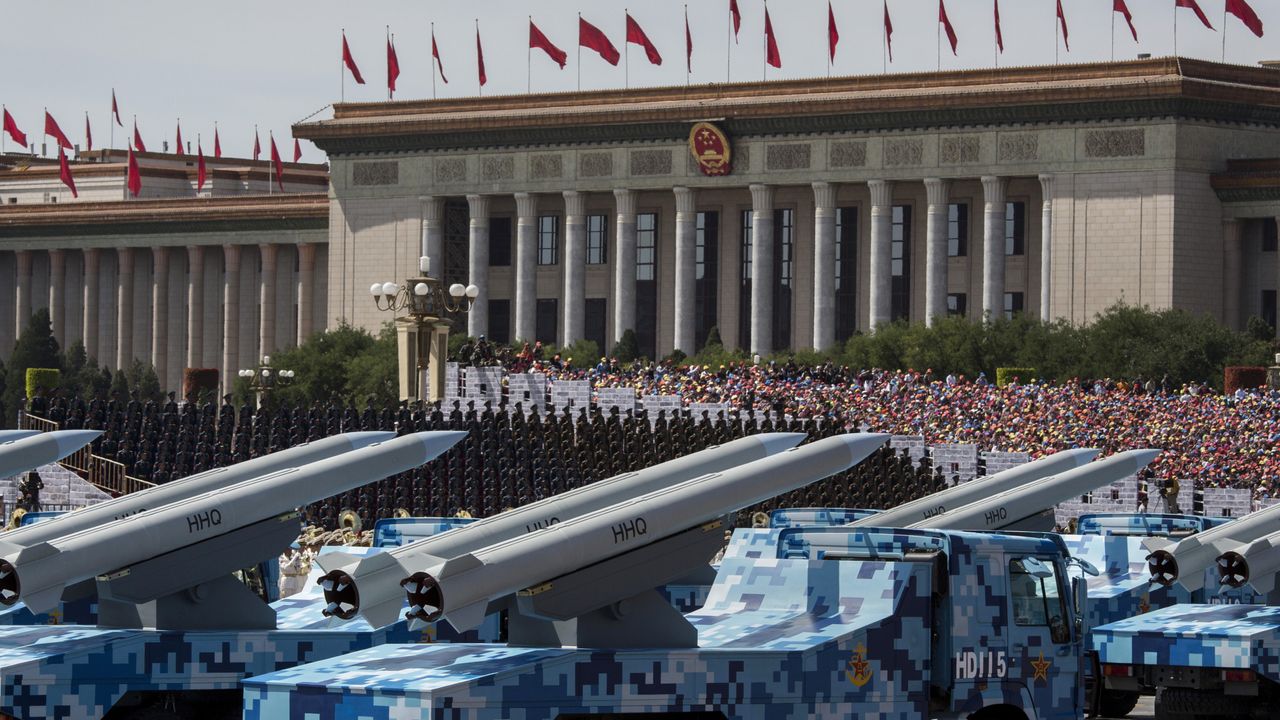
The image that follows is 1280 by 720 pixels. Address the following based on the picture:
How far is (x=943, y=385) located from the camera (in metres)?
58.5

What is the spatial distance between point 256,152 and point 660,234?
3962cm

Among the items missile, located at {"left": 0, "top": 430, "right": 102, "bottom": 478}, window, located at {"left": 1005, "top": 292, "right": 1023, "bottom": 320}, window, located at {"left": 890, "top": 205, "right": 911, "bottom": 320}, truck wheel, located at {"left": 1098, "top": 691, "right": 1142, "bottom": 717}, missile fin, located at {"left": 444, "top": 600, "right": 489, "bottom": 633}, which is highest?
window, located at {"left": 890, "top": 205, "right": 911, "bottom": 320}

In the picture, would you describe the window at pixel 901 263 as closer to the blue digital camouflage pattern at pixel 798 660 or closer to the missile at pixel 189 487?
the missile at pixel 189 487

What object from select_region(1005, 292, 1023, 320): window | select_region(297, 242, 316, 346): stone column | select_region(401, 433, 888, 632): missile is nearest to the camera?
select_region(401, 433, 888, 632): missile

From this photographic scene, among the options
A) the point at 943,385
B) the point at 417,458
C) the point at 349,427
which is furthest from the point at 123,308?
the point at 417,458

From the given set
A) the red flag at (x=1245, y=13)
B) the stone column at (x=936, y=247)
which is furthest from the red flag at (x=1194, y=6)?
the stone column at (x=936, y=247)

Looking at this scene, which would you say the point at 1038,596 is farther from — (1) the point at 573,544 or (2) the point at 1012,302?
(2) the point at 1012,302

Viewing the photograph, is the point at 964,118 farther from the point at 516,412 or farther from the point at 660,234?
the point at 516,412

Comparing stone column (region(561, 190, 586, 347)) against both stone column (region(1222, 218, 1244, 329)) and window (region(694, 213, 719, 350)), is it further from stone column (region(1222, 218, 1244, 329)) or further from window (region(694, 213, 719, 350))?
stone column (region(1222, 218, 1244, 329))

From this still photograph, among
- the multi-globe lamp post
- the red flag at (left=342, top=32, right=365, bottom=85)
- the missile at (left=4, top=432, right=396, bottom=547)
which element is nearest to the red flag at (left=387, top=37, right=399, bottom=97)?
the red flag at (left=342, top=32, right=365, bottom=85)

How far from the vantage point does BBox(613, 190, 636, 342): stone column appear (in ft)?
285

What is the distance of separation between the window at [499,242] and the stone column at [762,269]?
41.0ft

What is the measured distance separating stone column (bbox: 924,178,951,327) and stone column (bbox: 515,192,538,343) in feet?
52.5

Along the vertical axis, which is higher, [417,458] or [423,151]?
[423,151]
